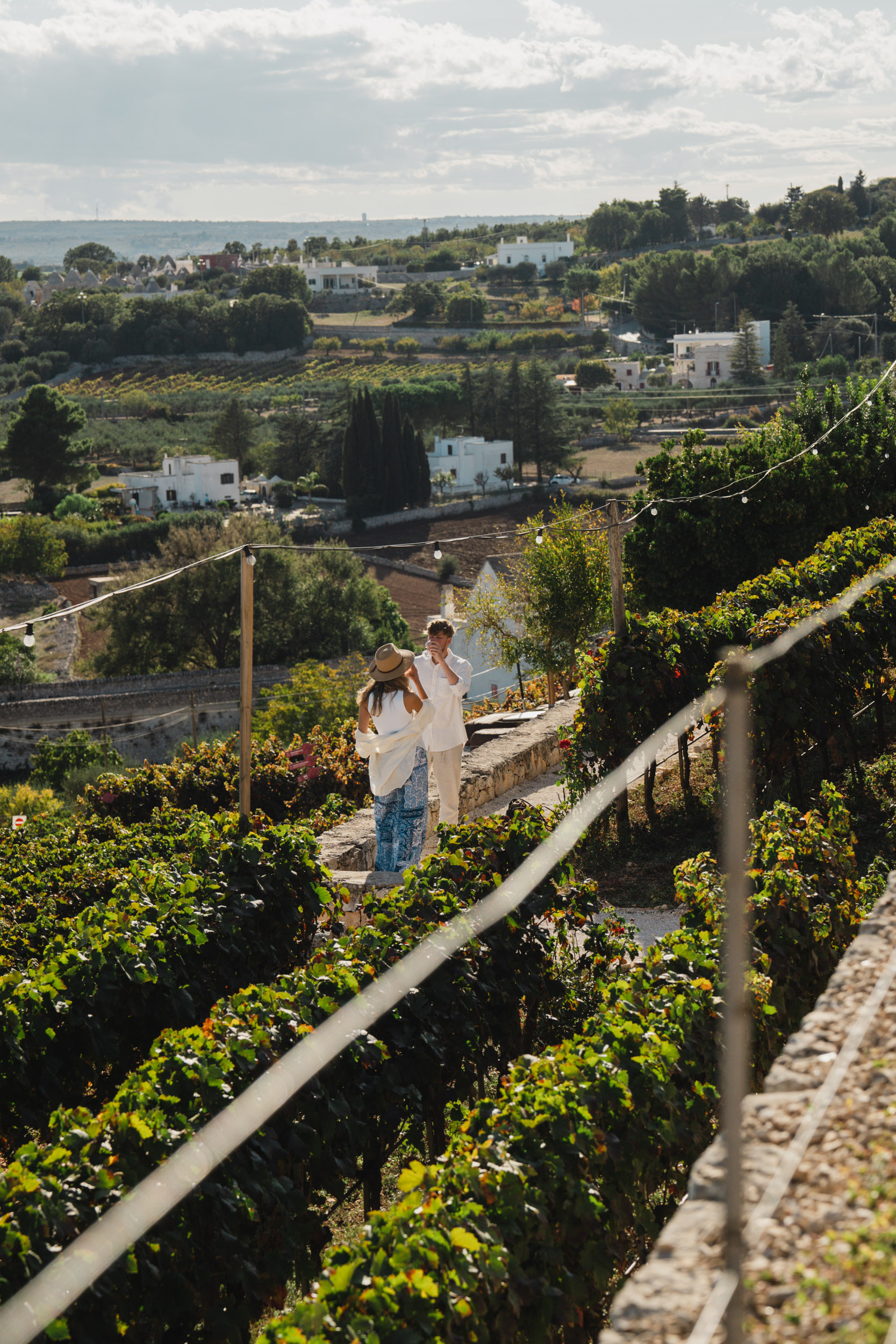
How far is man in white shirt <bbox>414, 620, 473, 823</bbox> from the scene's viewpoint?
7570 mm

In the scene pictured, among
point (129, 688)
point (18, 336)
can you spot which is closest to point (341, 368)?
point (18, 336)

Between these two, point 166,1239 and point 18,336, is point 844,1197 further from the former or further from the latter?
point 18,336

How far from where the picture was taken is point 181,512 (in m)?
58.9

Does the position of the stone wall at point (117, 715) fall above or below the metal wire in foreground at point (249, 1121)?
below

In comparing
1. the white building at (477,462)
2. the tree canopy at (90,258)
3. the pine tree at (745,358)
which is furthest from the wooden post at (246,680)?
the tree canopy at (90,258)

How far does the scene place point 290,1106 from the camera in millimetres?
4441

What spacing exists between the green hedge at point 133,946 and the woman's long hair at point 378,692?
79 cm

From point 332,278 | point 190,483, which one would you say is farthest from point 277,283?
point 190,483

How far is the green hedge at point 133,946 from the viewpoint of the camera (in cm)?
525

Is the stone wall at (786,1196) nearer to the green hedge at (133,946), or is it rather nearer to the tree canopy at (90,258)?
the green hedge at (133,946)

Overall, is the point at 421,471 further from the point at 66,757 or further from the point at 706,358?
the point at 66,757

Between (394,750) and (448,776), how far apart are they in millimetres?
1218

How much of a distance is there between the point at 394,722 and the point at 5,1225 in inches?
148

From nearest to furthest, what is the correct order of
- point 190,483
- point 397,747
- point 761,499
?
point 397,747
point 761,499
point 190,483
